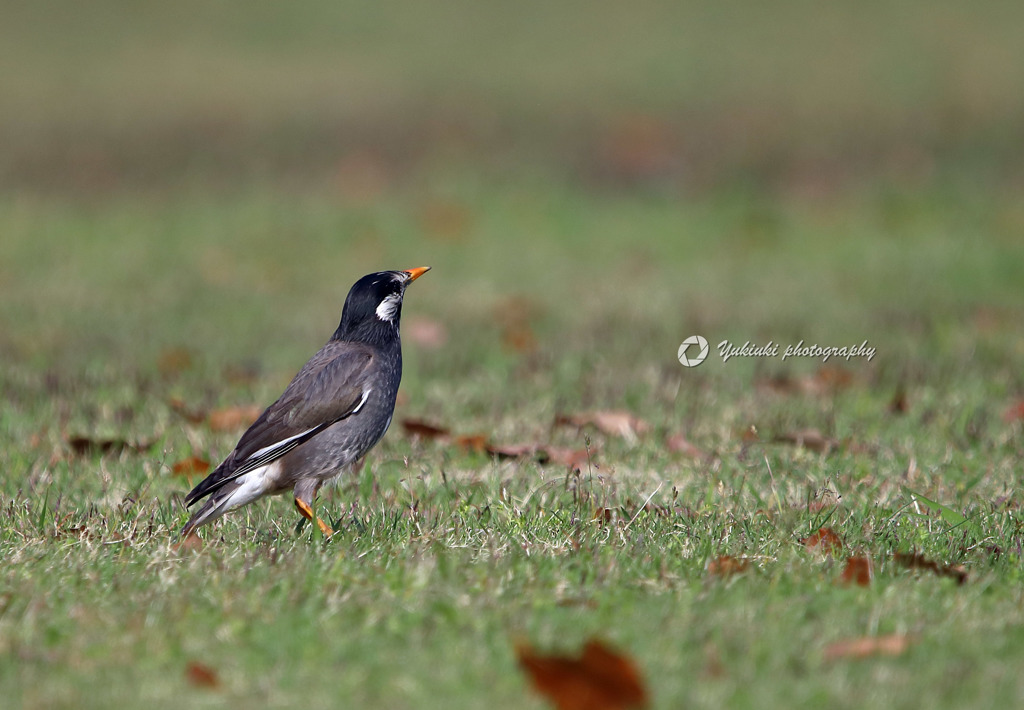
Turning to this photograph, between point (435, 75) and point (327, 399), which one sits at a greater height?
point (435, 75)

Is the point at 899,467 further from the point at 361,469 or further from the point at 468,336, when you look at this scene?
the point at 468,336

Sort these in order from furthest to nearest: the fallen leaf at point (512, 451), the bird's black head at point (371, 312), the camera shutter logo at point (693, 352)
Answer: the camera shutter logo at point (693, 352) < the fallen leaf at point (512, 451) < the bird's black head at point (371, 312)

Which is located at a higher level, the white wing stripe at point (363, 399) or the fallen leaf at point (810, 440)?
the white wing stripe at point (363, 399)

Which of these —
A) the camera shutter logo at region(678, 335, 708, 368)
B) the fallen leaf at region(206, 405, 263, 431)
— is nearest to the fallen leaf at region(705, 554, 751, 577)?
the fallen leaf at region(206, 405, 263, 431)

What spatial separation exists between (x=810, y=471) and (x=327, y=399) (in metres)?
2.04

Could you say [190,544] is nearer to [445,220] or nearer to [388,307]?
[388,307]

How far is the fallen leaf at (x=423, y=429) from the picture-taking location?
5934 mm

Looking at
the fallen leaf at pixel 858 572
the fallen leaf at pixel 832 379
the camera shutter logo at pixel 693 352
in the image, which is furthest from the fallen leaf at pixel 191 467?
the fallen leaf at pixel 832 379

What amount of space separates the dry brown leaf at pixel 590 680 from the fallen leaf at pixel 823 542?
141 centimetres

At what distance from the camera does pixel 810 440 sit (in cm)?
584

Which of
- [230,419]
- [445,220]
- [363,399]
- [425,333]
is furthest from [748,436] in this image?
[445,220]

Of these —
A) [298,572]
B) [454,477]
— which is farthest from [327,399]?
[298,572]

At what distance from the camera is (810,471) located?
538 cm

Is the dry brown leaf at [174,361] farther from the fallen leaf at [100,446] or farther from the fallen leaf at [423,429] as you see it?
the fallen leaf at [423,429]
